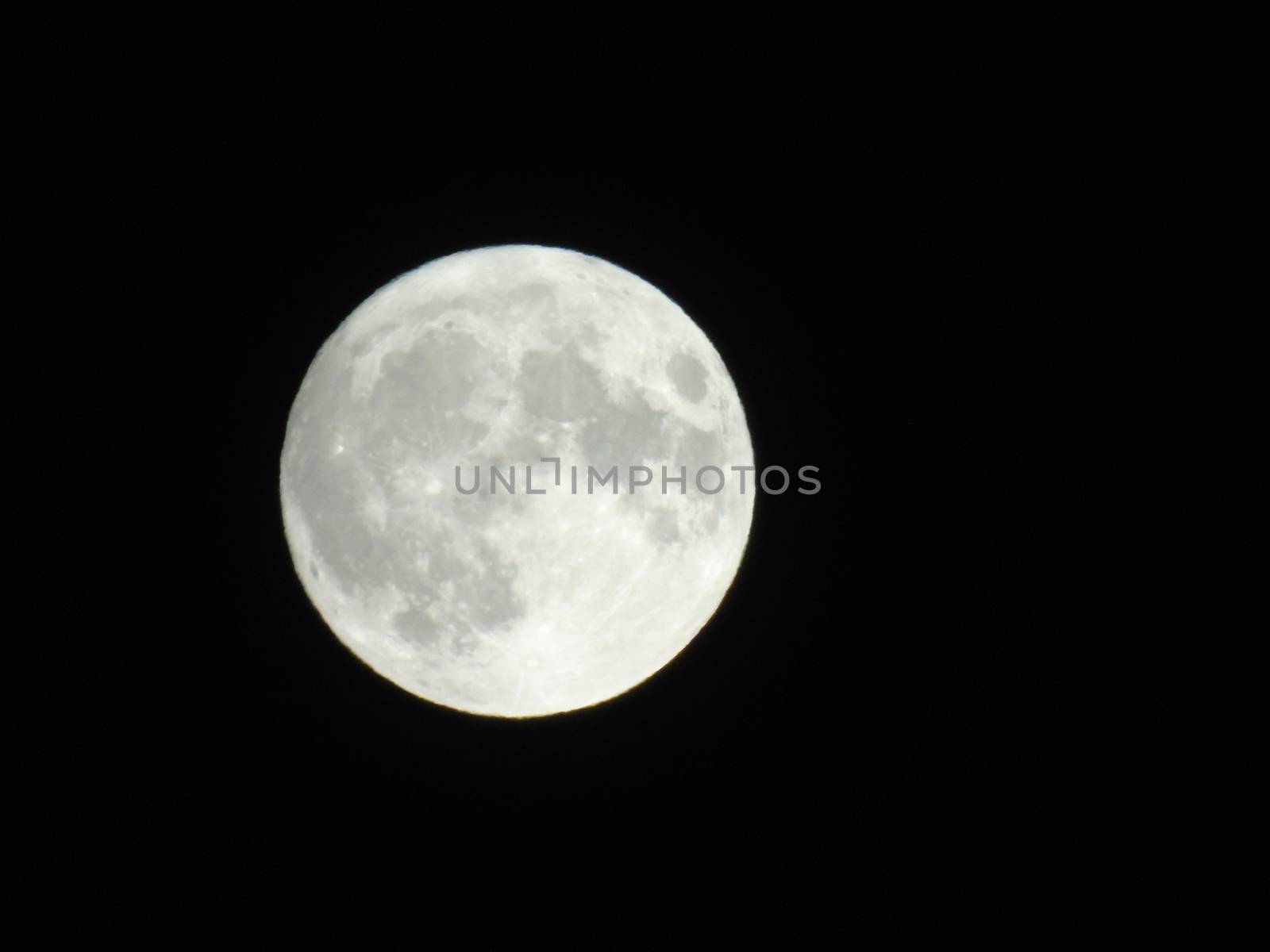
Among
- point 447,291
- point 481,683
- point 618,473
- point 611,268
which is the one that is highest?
point 611,268

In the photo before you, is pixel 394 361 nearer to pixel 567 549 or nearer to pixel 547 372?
pixel 547 372

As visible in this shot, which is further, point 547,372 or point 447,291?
point 447,291

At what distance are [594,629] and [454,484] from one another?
0.86m

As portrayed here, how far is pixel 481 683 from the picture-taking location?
430 centimetres

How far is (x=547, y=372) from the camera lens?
12.9ft

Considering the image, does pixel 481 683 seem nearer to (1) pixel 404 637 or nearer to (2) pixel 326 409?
(1) pixel 404 637

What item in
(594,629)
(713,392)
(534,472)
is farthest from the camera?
(713,392)

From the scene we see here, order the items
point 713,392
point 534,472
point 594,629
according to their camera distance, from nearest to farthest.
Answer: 1. point 534,472
2. point 594,629
3. point 713,392

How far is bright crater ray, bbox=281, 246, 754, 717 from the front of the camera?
3.87 m

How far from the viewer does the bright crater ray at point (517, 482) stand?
387 cm

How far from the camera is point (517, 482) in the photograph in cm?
382

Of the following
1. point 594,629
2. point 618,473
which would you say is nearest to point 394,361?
point 618,473

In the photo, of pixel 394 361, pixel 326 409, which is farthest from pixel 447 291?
pixel 326 409

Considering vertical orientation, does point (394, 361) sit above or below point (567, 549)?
above
